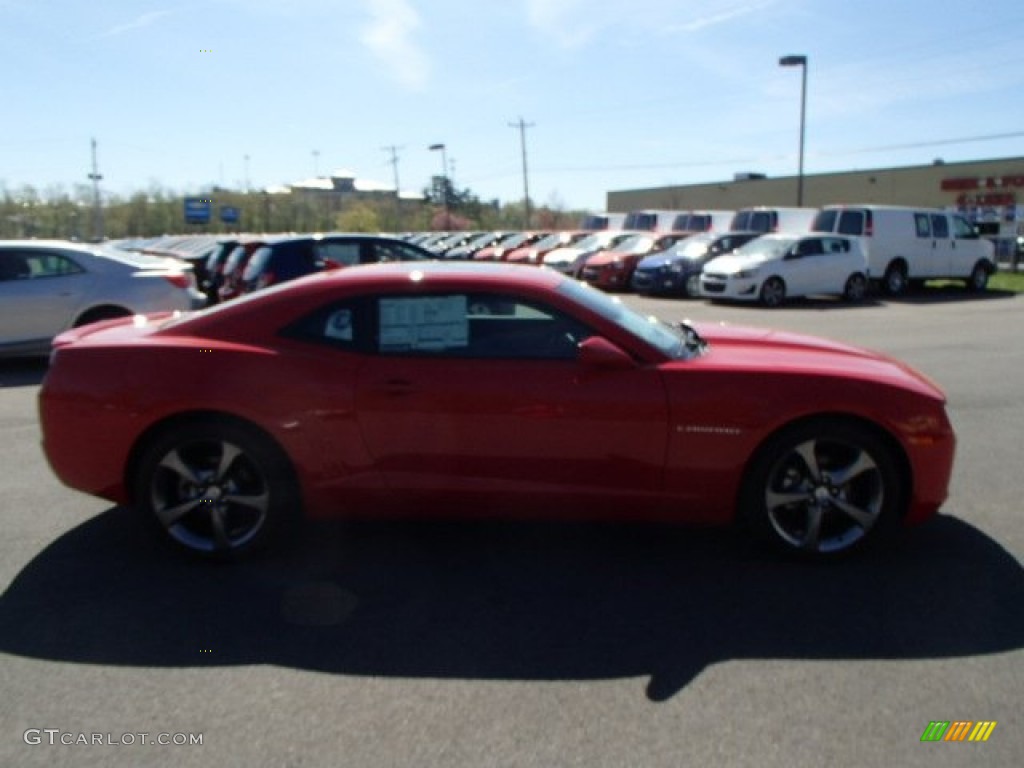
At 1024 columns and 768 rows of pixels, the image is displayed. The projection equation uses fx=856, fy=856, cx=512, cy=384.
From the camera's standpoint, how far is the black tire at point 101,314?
32.5 feet

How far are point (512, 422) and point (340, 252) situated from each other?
24.2 ft

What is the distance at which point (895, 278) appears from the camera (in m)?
21.0

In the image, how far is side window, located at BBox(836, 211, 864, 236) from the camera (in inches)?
819

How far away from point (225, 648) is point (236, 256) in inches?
451

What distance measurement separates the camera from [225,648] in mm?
3326

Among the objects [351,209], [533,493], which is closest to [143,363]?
[533,493]

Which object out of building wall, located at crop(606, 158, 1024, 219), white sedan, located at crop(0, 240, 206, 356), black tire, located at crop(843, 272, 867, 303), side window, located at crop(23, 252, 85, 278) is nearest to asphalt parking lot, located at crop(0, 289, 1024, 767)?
white sedan, located at crop(0, 240, 206, 356)

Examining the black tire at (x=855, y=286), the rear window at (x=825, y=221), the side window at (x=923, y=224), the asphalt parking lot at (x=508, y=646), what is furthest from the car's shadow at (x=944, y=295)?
the asphalt parking lot at (x=508, y=646)

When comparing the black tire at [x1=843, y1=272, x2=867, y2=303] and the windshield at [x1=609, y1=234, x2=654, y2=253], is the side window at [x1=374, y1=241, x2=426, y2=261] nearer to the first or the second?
the black tire at [x1=843, y1=272, x2=867, y2=303]

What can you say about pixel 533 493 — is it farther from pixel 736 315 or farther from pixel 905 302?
pixel 905 302

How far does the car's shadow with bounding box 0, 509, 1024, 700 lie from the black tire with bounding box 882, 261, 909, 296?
59.4 ft

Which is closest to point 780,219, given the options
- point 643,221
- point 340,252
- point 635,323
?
point 643,221

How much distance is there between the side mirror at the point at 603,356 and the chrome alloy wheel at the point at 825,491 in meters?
0.85

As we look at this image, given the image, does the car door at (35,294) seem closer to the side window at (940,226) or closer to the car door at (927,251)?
the car door at (927,251)
